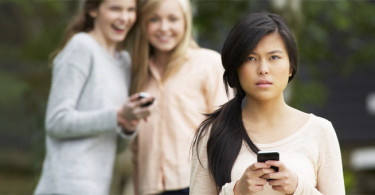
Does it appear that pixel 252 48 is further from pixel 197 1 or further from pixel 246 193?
pixel 197 1

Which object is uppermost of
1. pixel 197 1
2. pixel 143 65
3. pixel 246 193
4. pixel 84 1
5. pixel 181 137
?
pixel 197 1

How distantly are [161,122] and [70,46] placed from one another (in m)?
0.64

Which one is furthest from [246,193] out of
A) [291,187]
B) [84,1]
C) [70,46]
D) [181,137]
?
[84,1]

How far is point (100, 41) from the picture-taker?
462 centimetres

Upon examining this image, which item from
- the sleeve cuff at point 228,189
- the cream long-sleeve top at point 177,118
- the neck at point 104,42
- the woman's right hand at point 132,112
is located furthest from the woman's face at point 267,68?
the neck at point 104,42

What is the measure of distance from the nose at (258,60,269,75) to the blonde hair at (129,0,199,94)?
1552mm

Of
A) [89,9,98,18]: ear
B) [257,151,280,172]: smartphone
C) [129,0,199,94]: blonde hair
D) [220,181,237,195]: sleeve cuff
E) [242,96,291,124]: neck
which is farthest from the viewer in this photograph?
[89,9,98,18]: ear

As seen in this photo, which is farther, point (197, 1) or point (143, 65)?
point (197, 1)

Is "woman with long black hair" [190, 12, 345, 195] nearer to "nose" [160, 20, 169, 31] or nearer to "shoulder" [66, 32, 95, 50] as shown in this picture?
"nose" [160, 20, 169, 31]

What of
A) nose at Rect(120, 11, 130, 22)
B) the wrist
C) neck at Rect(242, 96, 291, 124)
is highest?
nose at Rect(120, 11, 130, 22)

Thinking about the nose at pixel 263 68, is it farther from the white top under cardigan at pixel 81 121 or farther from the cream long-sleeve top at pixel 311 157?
the white top under cardigan at pixel 81 121

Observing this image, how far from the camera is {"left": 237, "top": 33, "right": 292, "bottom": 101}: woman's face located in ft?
9.96

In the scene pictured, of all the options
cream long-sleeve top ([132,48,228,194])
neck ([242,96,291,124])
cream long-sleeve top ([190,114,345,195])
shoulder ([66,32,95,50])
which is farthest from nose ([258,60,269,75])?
shoulder ([66,32,95,50])

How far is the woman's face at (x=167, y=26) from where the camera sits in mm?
4535
